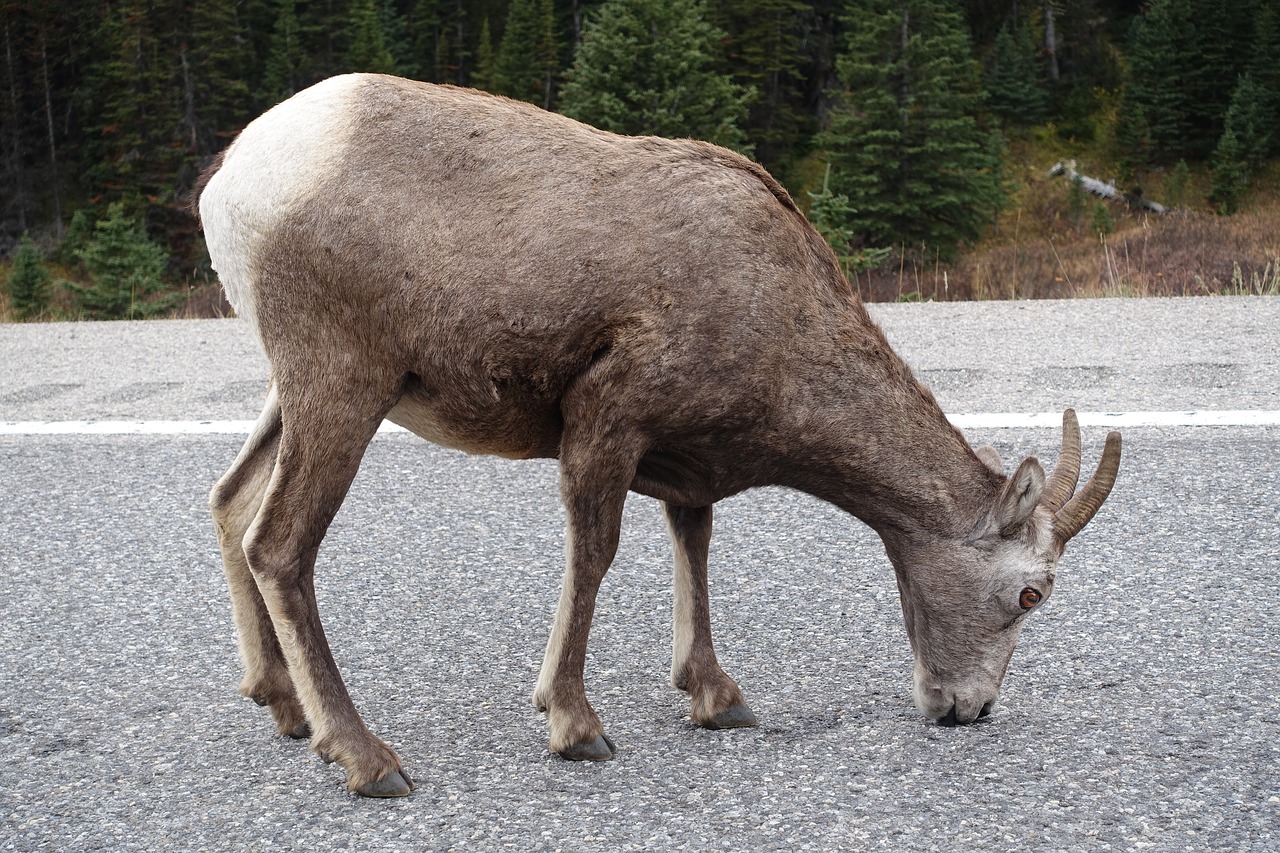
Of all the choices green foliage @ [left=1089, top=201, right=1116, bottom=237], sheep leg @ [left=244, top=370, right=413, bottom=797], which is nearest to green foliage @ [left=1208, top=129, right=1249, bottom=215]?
green foliage @ [left=1089, top=201, right=1116, bottom=237]

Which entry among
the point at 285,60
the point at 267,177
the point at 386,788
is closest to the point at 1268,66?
the point at 285,60

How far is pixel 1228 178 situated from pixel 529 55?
23118 mm

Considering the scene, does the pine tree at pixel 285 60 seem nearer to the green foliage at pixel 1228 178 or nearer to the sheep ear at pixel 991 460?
the green foliage at pixel 1228 178

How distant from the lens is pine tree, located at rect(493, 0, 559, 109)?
1713 inches

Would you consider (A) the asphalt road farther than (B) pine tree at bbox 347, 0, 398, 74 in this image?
No

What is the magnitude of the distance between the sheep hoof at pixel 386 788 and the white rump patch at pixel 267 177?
1.31 m

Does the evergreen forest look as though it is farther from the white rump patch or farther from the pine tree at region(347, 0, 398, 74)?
the white rump patch

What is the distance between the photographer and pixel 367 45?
44.4 meters

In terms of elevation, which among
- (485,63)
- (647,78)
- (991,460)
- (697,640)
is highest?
(991,460)

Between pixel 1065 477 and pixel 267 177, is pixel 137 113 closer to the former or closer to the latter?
pixel 267 177

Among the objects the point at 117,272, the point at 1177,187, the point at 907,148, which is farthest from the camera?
the point at 1177,187

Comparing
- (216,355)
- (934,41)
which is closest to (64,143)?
(934,41)

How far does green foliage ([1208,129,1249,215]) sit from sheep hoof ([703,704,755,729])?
3921 cm

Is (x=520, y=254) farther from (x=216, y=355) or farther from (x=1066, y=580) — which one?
(x=216, y=355)
